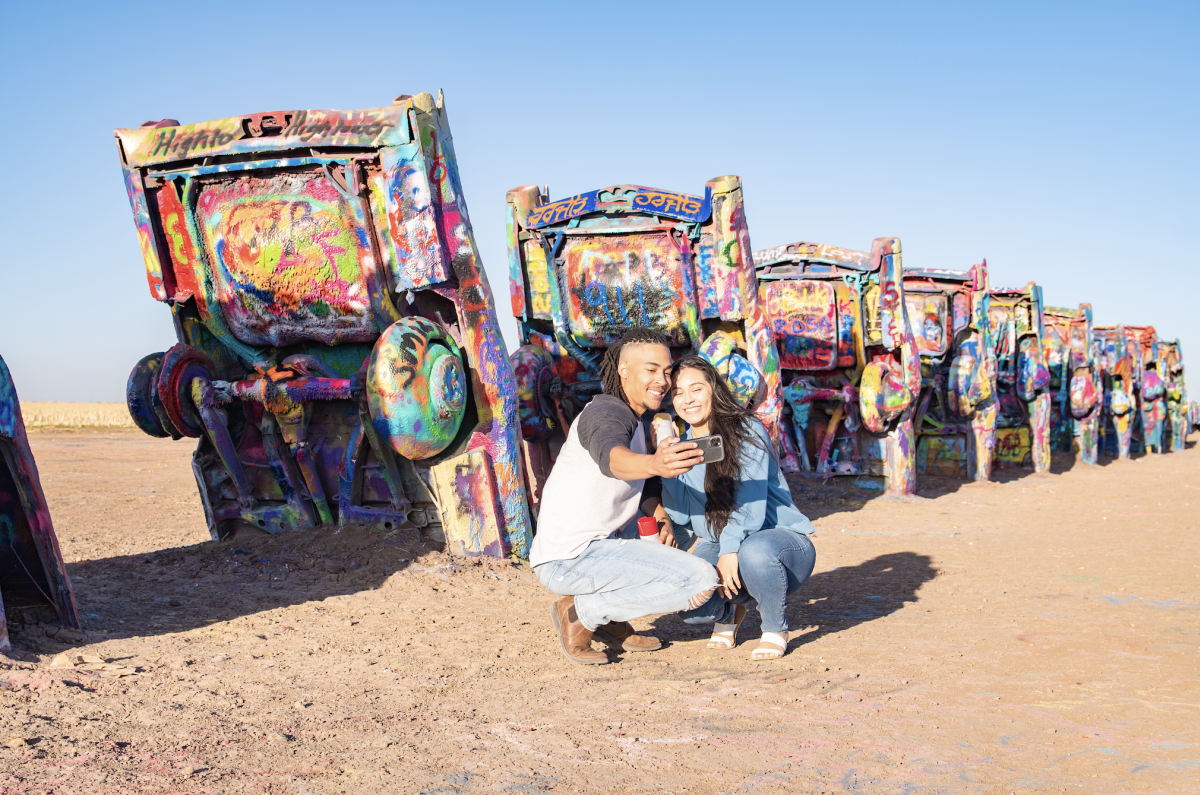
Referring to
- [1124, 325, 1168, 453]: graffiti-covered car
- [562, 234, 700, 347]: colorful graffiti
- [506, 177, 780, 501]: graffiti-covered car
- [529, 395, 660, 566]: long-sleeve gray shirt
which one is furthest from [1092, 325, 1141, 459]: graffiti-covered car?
[529, 395, 660, 566]: long-sleeve gray shirt

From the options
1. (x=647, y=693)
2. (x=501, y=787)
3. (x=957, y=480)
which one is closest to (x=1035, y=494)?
(x=957, y=480)

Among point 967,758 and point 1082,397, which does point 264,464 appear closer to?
point 967,758

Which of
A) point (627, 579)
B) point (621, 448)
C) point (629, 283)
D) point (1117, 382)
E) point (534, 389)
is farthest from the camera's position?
point (1117, 382)

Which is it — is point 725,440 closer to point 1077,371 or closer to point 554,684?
point 554,684

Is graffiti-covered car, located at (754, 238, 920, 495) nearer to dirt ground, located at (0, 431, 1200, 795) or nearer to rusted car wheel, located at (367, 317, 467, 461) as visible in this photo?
dirt ground, located at (0, 431, 1200, 795)

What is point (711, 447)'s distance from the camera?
10.3 ft

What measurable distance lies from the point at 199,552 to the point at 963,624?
446 cm

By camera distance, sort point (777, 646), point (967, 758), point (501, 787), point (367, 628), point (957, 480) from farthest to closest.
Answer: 1. point (957, 480)
2. point (367, 628)
3. point (777, 646)
4. point (967, 758)
5. point (501, 787)

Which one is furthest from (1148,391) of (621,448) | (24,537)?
(24,537)

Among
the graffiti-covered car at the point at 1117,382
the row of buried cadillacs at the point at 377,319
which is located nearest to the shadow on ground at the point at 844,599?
the row of buried cadillacs at the point at 377,319

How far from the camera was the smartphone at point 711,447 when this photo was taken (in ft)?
10.2

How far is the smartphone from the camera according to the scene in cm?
312

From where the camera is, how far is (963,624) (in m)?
4.37

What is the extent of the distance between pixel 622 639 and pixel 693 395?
3.57ft
